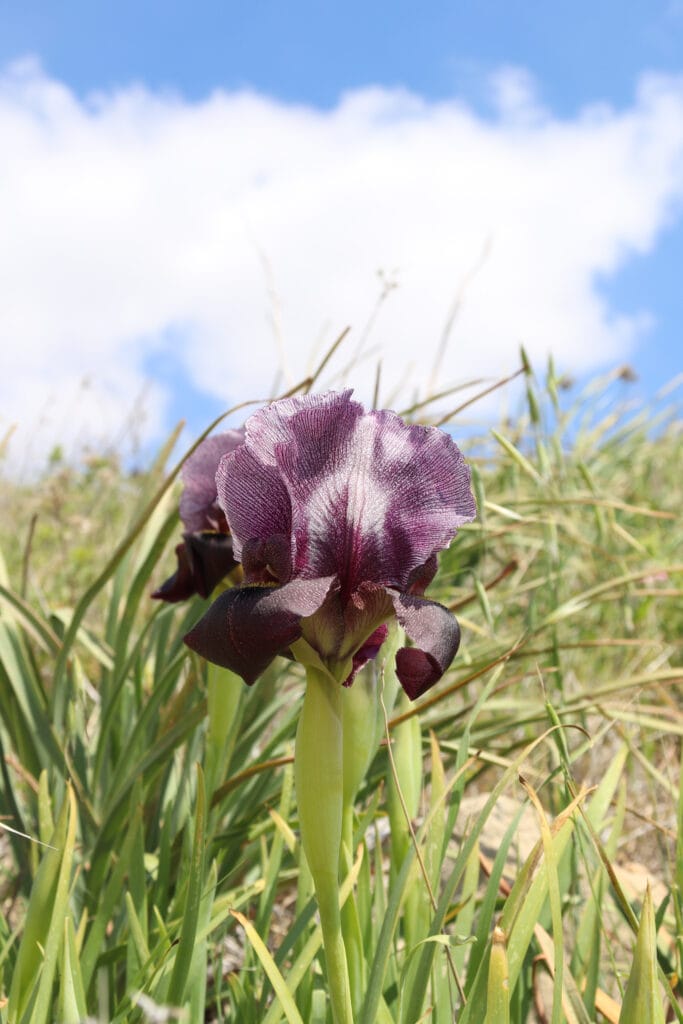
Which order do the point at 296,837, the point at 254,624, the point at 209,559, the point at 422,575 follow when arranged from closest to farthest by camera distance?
the point at 254,624 → the point at 422,575 → the point at 209,559 → the point at 296,837

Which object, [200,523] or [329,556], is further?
[200,523]

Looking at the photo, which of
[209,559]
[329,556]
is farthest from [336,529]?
[209,559]

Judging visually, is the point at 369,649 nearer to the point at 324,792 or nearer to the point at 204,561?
the point at 324,792

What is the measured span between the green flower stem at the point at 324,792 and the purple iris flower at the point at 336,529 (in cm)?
3

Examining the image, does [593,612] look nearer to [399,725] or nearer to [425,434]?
[399,725]

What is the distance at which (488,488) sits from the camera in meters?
3.65

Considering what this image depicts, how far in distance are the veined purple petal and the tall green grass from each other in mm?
157

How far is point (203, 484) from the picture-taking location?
1.58m

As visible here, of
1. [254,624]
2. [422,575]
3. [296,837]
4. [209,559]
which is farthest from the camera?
[296,837]

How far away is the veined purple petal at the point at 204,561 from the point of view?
147cm

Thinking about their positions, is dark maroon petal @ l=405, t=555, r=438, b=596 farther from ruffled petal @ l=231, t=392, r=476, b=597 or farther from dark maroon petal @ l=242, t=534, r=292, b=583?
dark maroon petal @ l=242, t=534, r=292, b=583

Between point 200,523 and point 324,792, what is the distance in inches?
29.2

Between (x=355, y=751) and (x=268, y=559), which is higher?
(x=268, y=559)

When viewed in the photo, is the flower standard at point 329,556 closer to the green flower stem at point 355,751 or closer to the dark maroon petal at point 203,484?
the green flower stem at point 355,751
